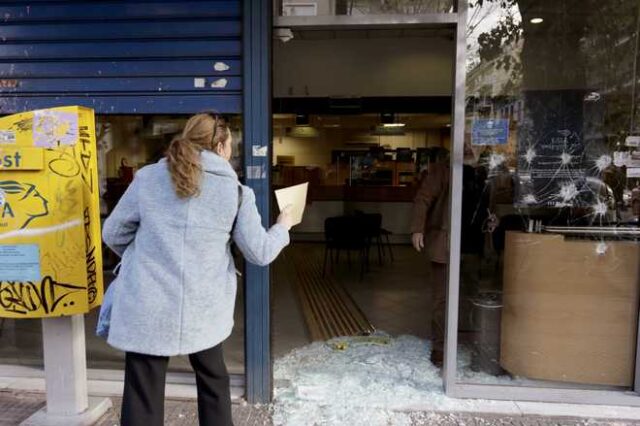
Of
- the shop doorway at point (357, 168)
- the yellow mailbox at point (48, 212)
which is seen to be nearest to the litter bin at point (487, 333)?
the shop doorway at point (357, 168)

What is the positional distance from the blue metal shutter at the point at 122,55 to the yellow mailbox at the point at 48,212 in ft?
1.53

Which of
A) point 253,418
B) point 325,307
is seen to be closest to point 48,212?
point 253,418

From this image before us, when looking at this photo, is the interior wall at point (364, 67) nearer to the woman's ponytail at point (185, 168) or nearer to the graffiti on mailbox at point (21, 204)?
the graffiti on mailbox at point (21, 204)

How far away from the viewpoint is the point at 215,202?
2008 mm

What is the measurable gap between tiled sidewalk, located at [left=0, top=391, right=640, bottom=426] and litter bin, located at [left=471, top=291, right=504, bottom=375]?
47 centimetres

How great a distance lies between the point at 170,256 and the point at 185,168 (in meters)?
0.36

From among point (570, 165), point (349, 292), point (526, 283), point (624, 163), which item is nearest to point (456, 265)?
point (526, 283)

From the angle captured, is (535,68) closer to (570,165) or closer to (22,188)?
(570,165)

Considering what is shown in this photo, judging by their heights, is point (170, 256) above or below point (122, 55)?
below

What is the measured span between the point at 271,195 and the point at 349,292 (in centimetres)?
304

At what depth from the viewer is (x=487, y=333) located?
3.44 m

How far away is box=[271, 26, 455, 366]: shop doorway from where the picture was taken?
4863 mm

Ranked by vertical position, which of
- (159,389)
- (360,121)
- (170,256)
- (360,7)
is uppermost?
(360,121)

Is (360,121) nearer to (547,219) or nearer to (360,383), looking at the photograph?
(547,219)
